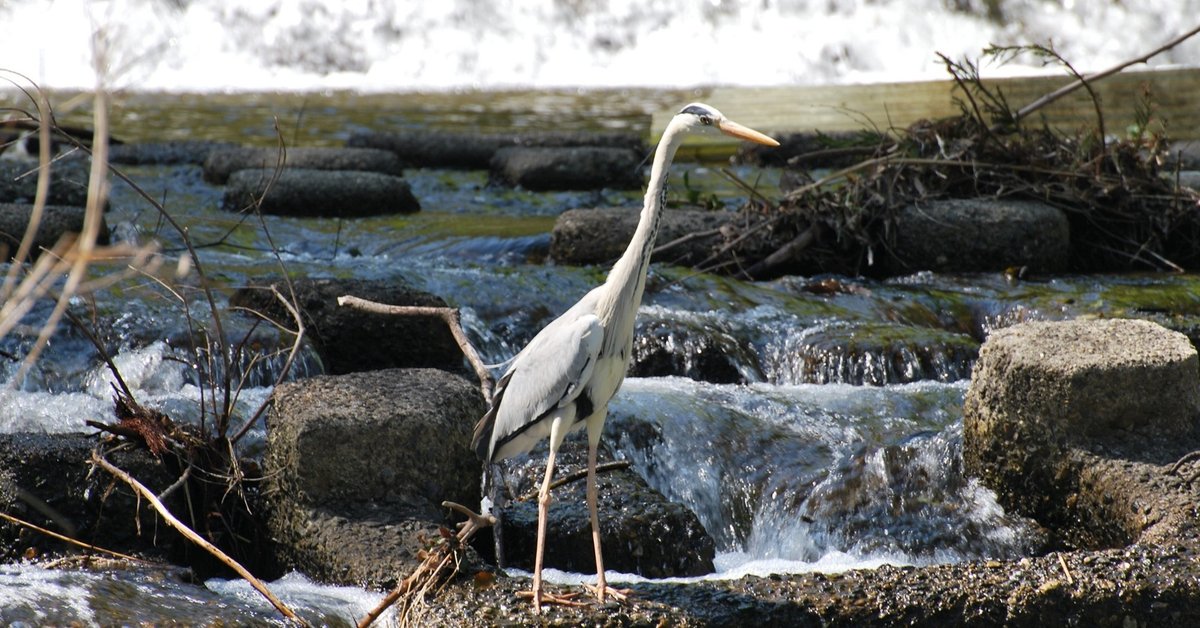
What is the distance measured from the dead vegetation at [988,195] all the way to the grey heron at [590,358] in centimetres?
330

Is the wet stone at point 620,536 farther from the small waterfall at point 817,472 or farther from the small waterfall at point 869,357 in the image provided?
the small waterfall at point 869,357

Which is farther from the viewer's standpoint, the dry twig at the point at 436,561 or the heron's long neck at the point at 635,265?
the heron's long neck at the point at 635,265

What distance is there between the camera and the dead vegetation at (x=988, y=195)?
21.1 feet

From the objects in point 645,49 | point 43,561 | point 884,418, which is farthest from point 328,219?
point 645,49

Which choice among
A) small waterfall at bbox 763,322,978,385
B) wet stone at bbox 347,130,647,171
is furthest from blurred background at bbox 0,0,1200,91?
small waterfall at bbox 763,322,978,385

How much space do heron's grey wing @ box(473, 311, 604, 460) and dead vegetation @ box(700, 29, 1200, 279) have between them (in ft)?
10.8

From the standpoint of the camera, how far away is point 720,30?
21.9 m

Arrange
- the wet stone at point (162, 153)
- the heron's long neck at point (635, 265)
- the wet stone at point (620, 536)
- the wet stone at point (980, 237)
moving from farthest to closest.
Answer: the wet stone at point (162, 153), the wet stone at point (980, 237), the wet stone at point (620, 536), the heron's long neck at point (635, 265)

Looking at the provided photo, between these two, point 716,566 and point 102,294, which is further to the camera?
point 102,294

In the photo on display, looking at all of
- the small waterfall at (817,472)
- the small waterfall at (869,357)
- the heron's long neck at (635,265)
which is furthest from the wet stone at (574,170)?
the heron's long neck at (635,265)

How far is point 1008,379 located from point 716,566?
41.8 inches

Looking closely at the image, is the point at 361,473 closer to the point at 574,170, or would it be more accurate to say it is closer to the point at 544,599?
the point at 544,599

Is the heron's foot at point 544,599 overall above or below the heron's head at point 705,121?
below

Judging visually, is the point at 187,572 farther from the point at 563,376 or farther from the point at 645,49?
the point at 645,49
